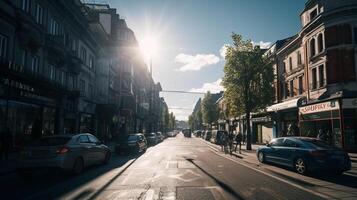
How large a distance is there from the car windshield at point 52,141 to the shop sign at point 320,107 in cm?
2005

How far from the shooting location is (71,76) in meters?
26.0

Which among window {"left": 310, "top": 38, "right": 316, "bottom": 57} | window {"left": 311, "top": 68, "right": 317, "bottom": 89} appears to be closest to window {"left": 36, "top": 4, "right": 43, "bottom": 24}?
window {"left": 310, "top": 38, "right": 316, "bottom": 57}

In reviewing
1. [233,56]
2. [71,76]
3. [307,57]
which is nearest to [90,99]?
[71,76]

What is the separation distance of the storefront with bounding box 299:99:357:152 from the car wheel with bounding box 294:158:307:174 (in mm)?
11487

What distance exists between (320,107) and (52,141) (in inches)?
854

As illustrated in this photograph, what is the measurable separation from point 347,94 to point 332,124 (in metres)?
2.68

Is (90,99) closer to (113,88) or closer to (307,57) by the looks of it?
(113,88)

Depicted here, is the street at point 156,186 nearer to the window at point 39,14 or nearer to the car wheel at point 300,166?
the car wheel at point 300,166

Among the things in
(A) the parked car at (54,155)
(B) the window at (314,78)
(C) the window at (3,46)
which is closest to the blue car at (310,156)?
(A) the parked car at (54,155)

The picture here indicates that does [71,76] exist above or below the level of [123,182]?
above

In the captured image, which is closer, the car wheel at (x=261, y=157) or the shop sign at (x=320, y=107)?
the car wheel at (x=261, y=157)

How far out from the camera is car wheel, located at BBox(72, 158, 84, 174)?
1120 cm

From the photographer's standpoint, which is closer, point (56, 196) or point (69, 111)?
point (56, 196)

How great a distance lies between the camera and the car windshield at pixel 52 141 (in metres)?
10.7
